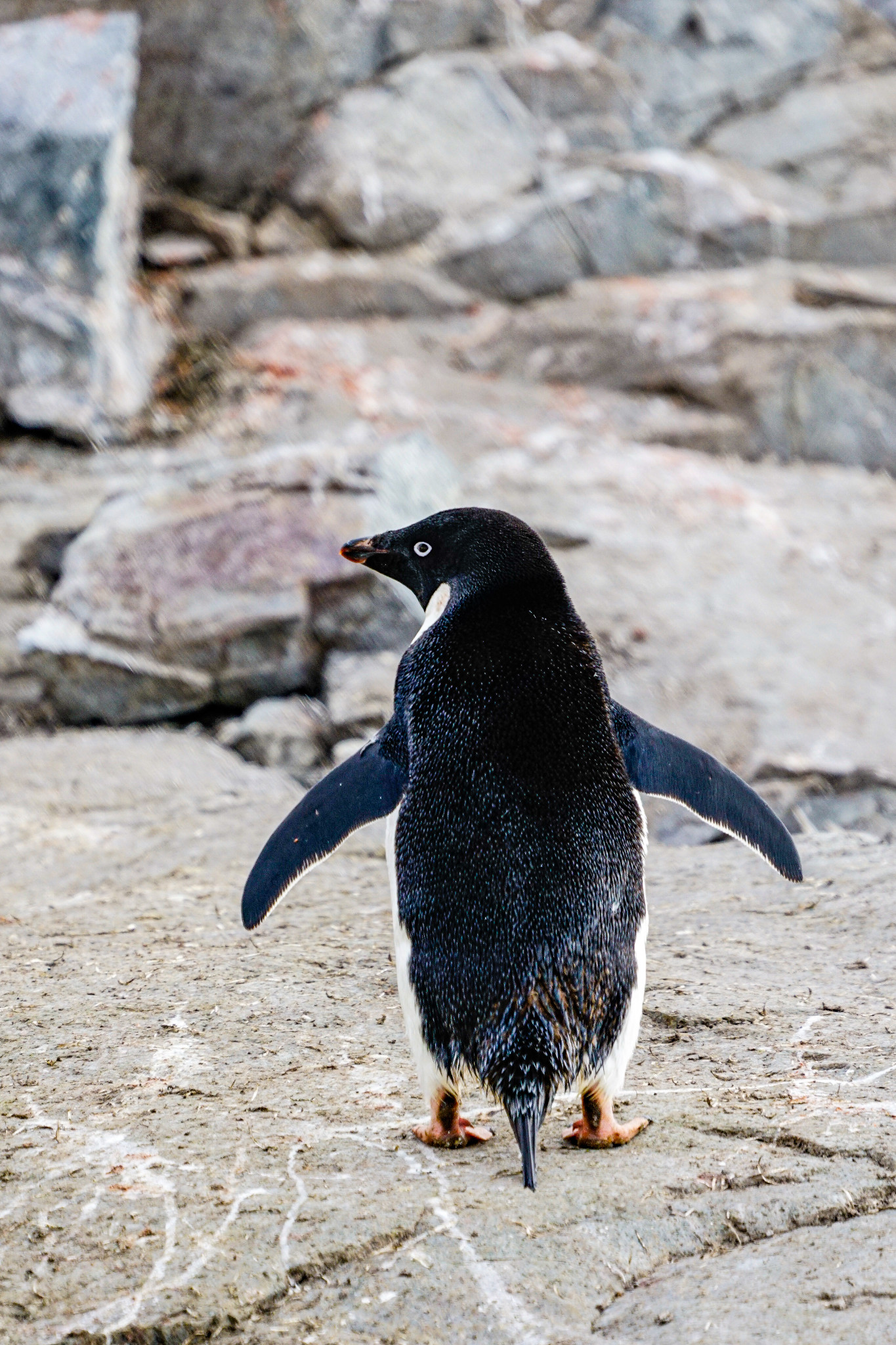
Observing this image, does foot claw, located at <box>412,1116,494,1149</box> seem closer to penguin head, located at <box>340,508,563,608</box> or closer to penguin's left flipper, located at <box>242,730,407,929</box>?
penguin's left flipper, located at <box>242,730,407,929</box>

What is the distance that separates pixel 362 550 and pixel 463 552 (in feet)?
1.05

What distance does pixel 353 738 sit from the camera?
443 centimetres

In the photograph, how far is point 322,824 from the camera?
2037 mm

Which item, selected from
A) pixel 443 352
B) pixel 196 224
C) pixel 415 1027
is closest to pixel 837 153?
pixel 443 352

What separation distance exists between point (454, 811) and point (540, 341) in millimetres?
5809

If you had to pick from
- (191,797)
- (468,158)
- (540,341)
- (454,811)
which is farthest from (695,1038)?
(468,158)

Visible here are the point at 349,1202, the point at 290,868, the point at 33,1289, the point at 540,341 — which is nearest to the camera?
the point at 33,1289

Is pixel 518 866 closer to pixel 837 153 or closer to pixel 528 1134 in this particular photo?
pixel 528 1134

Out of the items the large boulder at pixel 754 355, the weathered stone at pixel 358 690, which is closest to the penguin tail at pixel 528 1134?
the weathered stone at pixel 358 690

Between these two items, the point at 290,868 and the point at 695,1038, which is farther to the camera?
the point at 695,1038

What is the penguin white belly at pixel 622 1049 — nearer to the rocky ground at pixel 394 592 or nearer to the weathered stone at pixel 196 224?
the rocky ground at pixel 394 592

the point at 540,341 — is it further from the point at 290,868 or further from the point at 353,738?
the point at 290,868

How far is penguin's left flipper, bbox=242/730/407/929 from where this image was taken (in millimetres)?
2018

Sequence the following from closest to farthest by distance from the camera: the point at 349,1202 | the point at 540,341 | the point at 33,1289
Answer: the point at 33,1289 < the point at 349,1202 < the point at 540,341
